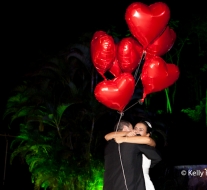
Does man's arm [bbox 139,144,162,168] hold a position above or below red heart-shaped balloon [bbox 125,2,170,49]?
below

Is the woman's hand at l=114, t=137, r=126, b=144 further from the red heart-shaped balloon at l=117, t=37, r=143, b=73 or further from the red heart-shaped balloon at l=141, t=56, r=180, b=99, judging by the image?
the red heart-shaped balloon at l=117, t=37, r=143, b=73

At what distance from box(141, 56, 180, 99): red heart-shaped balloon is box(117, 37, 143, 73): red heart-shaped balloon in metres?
0.16

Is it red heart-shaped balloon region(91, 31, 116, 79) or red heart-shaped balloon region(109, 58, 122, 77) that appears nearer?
red heart-shaped balloon region(91, 31, 116, 79)

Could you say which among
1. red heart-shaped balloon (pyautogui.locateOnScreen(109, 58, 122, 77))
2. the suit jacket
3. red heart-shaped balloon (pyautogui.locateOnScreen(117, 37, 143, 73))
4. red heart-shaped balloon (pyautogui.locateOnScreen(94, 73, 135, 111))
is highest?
red heart-shaped balloon (pyautogui.locateOnScreen(117, 37, 143, 73))

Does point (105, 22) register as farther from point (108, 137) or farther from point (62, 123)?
point (108, 137)

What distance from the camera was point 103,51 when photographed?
5395mm

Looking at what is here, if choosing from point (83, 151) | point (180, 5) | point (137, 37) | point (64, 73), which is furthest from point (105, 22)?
point (137, 37)

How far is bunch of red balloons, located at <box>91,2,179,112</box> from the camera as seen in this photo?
5105mm

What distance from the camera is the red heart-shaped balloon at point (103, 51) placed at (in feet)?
17.7

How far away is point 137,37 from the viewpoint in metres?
5.31

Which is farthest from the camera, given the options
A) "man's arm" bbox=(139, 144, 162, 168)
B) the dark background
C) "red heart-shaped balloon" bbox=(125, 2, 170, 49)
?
the dark background

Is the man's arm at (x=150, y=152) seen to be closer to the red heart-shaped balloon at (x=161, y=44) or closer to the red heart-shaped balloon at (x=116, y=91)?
the red heart-shaped balloon at (x=116, y=91)

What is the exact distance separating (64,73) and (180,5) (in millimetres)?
6974

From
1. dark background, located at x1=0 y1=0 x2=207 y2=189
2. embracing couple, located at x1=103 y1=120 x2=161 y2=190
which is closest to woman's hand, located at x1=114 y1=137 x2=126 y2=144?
embracing couple, located at x1=103 y1=120 x2=161 y2=190
